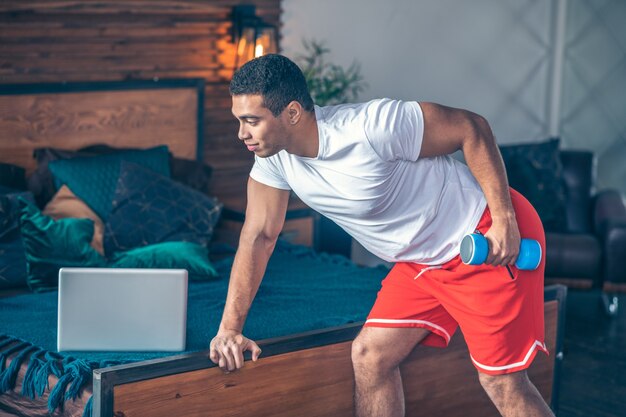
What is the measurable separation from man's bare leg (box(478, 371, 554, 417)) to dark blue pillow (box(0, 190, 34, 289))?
1.85 meters

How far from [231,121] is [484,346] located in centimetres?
264

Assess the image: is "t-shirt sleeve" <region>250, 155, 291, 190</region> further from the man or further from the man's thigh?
the man's thigh

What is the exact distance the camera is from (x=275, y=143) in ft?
8.06

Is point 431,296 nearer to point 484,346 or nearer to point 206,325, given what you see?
point 484,346

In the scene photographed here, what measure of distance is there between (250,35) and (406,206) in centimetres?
235

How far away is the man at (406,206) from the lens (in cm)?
246

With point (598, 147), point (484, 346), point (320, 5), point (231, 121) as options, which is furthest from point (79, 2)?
point (598, 147)

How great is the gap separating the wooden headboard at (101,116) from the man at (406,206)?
1.81 m

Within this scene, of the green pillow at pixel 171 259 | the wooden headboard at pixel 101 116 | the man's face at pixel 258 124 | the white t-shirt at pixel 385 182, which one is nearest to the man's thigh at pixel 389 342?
the white t-shirt at pixel 385 182

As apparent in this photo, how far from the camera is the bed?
253cm

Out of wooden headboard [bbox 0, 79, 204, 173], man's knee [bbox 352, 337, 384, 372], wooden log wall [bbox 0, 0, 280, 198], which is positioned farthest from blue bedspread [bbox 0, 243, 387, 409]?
wooden log wall [bbox 0, 0, 280, 198]

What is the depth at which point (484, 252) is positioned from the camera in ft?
7.94

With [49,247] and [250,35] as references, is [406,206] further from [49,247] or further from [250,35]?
[250,35]

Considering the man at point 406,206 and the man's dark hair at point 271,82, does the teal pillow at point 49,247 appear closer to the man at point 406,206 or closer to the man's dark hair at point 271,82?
the man at point 406,206
